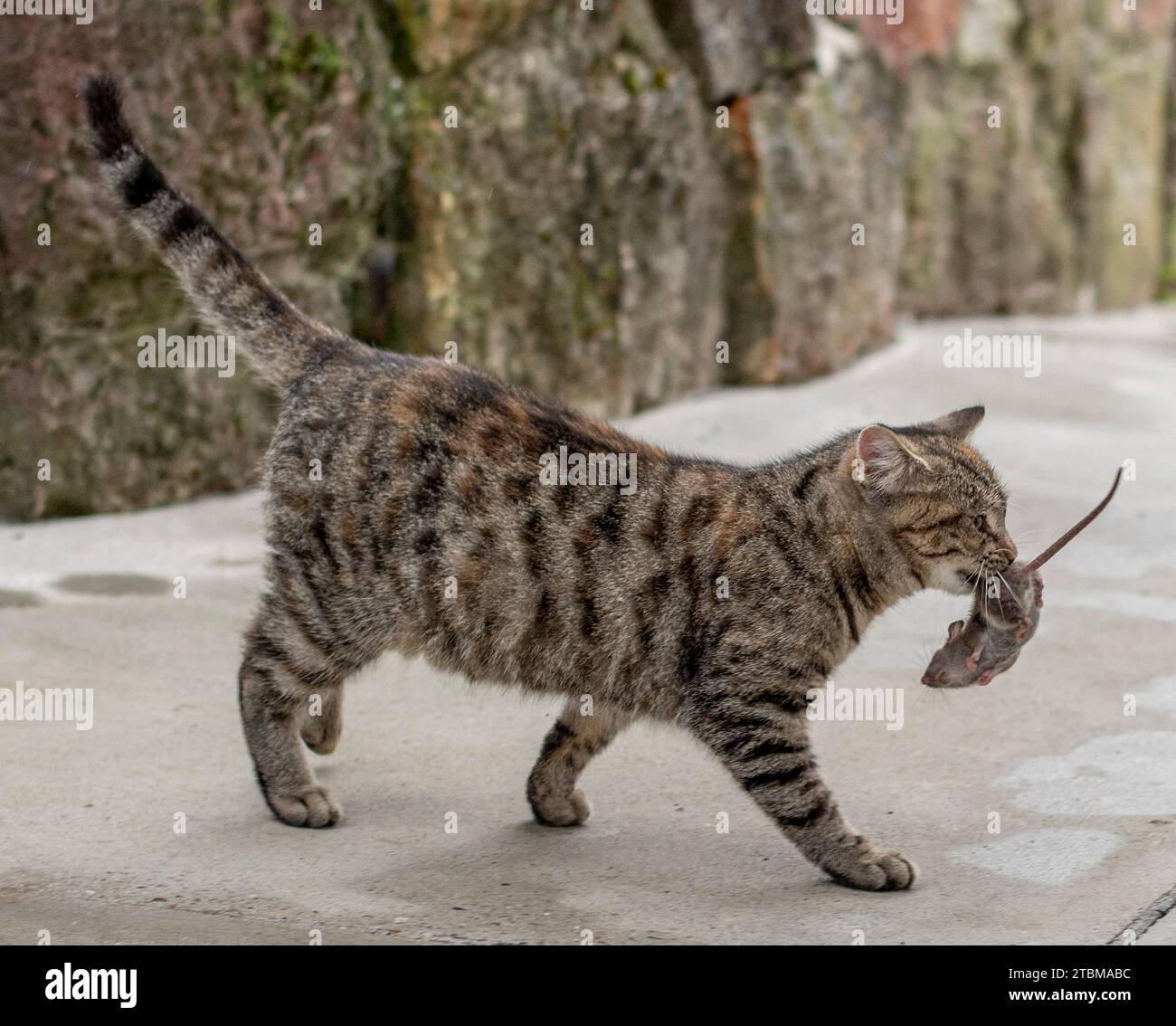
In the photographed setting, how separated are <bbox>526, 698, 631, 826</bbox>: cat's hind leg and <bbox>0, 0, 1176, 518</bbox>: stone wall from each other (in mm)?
3071

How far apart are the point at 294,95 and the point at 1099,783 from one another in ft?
14.2

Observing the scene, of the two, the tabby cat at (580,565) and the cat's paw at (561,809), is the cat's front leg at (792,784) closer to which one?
the tabby cat at (580,565)

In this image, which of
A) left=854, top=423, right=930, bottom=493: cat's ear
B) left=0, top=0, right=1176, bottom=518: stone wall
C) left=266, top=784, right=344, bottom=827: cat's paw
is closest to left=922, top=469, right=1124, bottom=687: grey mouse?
left=854, top=423, right=930, bottom=493: cat's ear

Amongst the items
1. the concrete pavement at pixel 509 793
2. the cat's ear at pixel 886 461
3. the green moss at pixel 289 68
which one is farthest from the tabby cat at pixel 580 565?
the green moss at pixel 289 68

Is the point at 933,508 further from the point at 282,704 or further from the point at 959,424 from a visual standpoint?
the point at 282,704

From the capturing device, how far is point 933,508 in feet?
12.8

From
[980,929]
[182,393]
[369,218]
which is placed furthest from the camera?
[369,218]

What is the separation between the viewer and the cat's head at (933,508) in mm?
3896

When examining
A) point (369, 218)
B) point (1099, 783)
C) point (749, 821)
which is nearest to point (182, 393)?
point (369, 218)

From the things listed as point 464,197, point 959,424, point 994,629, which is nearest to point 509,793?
point 994,629

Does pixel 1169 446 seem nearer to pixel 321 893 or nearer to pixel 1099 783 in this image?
pixel 1099 783

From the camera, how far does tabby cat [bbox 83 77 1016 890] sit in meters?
3.85

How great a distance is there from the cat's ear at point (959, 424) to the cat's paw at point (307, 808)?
5.90 ft

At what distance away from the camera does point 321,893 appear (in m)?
3.62
